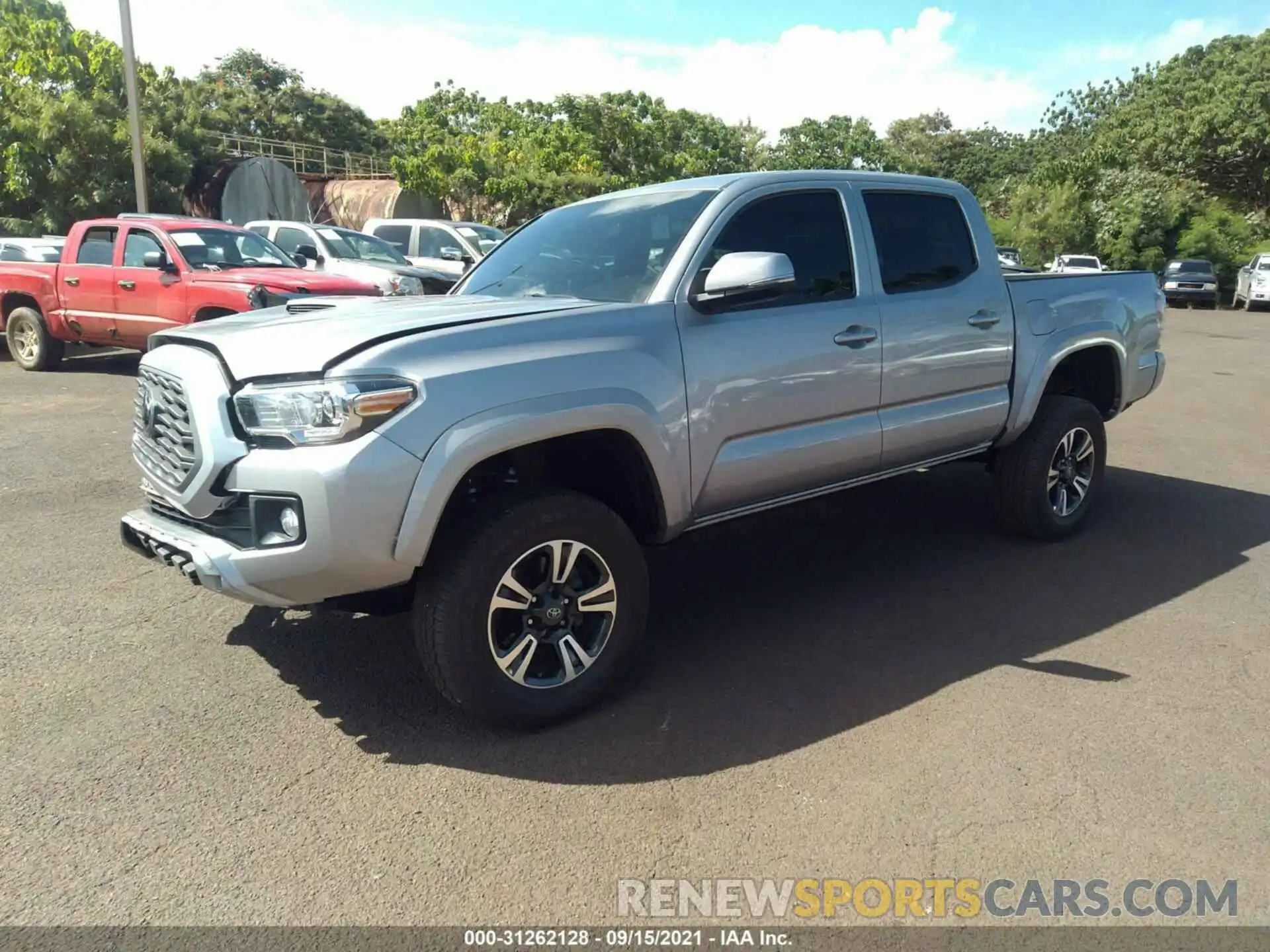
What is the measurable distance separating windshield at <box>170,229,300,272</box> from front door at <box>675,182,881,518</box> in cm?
811

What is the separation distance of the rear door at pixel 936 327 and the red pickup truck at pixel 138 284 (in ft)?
23.1

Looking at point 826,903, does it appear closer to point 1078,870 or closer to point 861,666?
point 1078,870

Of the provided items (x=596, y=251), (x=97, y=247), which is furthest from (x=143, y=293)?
(x=596, y=251)

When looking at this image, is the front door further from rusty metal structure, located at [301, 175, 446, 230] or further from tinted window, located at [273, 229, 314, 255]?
rusty metal structure, located at [301, 175, 446, 230]

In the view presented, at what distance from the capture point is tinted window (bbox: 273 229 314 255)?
15.1 meters

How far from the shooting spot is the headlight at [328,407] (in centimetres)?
311

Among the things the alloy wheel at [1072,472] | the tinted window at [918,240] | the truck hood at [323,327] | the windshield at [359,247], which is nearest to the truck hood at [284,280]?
the windshield at [359,247]

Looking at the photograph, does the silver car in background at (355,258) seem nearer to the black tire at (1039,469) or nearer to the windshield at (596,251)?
the windshield at (596,251)

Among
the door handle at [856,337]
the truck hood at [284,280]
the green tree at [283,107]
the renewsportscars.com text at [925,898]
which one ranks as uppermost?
the green tree at [283,107]

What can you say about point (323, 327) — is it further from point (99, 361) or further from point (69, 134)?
point (69, 134)

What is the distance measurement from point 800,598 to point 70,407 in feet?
26.0

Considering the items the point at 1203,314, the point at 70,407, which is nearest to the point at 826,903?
the point at 70,407

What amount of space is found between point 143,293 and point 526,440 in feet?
30.4

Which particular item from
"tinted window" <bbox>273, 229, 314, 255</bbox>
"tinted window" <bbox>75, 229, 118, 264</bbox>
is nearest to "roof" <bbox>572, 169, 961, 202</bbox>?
"tinted window" <bbox>75, 229, 118, 264</bbox>
